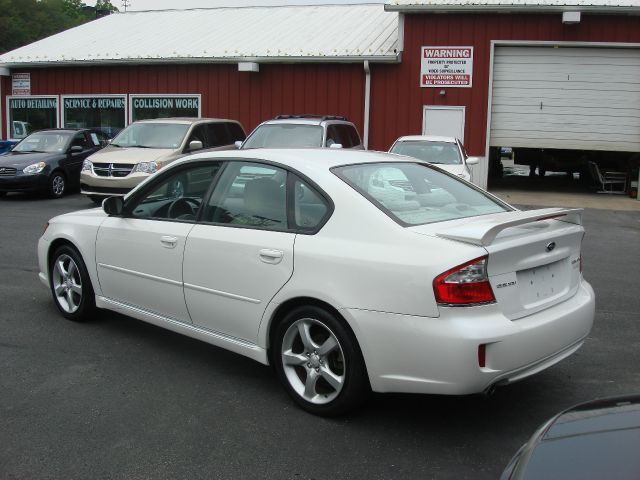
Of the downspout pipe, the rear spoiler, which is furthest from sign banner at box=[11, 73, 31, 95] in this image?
the rear spoiler

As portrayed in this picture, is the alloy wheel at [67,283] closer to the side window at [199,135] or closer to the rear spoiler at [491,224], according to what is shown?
the rear spoiler at [491,224]

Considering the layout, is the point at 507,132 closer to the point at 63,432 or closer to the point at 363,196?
the point at 363,196

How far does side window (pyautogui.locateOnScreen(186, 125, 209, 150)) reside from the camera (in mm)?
13609

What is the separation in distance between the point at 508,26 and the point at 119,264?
45.5ft

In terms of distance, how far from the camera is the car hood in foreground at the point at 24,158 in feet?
47.2

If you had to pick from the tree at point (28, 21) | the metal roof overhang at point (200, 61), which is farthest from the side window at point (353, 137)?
the tree at point (28, 21)

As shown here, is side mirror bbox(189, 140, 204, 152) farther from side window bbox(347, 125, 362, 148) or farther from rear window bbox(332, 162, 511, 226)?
rear window bbox(332, 162, 511, 226)

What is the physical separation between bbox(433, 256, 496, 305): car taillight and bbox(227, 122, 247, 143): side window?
12.3 meters

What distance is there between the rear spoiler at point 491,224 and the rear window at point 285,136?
24.1 feet

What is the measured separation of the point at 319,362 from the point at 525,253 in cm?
130

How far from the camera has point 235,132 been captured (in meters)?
15.3

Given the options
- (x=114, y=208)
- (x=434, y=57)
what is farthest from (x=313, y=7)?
(x=114, y=208)

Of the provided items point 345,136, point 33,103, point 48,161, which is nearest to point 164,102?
point 33,103

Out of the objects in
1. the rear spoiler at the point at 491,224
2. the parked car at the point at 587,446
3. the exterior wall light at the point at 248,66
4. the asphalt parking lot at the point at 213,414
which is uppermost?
the exterior wall light at the point at 248,66
